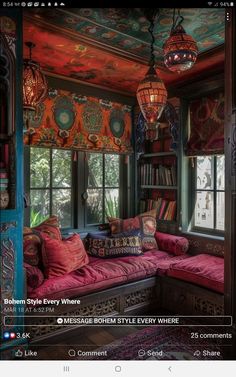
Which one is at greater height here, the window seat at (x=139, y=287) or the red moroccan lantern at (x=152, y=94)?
the red moroccan lantern at (x=152, y=94)

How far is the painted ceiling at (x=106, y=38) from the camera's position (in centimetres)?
164

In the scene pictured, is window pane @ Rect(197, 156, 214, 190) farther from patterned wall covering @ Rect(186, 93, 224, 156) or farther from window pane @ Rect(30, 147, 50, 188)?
window pane @ Rect(30, 147, 50, 188)

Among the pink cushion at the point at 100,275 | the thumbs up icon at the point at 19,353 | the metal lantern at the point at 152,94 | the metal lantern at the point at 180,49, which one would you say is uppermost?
the metal lantern at the point at 180,49

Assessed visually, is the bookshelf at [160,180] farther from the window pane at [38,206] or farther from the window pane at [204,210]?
the window pane at [38,206]

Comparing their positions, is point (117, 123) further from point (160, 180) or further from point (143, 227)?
point (143, 227)

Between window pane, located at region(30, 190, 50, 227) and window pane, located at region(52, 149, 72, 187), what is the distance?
6.2 inches

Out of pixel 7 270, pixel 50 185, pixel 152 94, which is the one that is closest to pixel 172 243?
pixel 50 185

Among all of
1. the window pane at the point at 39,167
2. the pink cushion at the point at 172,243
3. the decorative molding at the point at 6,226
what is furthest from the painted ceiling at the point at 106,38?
the pink cushion at the point at 172,243

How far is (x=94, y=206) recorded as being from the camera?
292 centimetres

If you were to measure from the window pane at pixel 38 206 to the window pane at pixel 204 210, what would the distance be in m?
1.51

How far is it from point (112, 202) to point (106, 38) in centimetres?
171

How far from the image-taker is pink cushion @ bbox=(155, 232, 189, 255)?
256cm

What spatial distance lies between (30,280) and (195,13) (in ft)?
6.33
